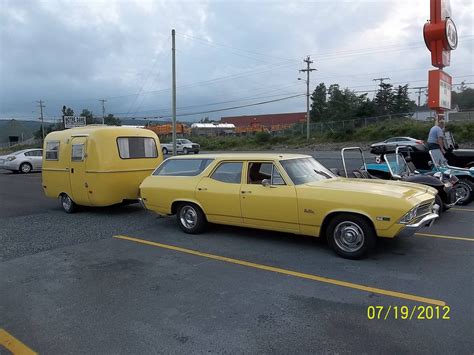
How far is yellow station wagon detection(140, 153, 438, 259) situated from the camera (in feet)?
17.5

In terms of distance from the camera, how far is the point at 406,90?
71.4 m

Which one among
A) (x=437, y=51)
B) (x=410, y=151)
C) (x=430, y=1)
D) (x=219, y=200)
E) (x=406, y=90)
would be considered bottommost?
(x=219, y=200)

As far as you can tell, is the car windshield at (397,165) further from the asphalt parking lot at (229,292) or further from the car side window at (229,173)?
the car side window at (229,173)

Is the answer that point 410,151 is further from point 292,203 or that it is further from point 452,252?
point 292,203

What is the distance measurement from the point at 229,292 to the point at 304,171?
2664mm

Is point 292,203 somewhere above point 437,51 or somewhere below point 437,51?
below

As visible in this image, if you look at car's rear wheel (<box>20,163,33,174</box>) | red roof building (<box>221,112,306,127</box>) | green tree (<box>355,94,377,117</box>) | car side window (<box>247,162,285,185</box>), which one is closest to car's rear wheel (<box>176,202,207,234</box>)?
car side window (<box>247,162,285,185</box>)

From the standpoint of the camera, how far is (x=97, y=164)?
896cm

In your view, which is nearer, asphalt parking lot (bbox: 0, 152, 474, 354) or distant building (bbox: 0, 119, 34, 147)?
asphalt parking lot (bbox: 0, 152, 474, 354)

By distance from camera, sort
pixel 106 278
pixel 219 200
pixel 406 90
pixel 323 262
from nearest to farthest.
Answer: pixel 106 278, pixel 323 262, pixel 219 200, pixel 406 90

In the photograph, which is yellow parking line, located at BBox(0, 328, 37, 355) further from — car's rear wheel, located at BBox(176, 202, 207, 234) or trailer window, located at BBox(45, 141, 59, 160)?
trailer window, located at BBox(45, 141, 59, 160)

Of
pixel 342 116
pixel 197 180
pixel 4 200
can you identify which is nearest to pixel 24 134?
pixel 342 116

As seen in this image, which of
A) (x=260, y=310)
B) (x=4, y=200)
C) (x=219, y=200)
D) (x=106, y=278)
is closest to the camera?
(x=260, y=310)

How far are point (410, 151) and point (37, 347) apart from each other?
357 inches
